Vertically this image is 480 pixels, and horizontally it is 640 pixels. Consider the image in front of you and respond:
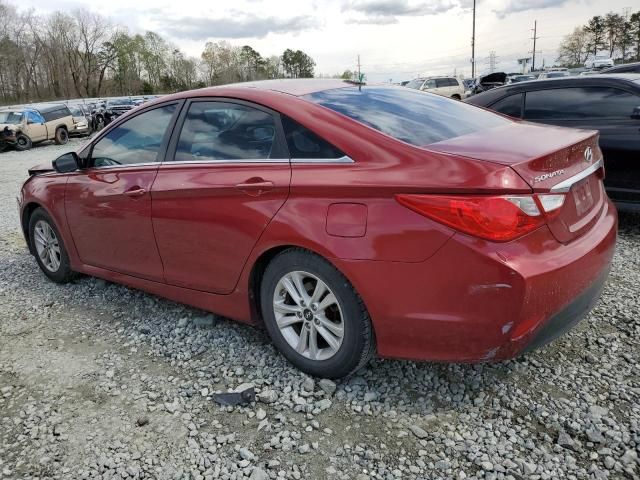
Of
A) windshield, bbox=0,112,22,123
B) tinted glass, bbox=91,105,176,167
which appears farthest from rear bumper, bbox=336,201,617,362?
windshield, bbox=0,112,22,123

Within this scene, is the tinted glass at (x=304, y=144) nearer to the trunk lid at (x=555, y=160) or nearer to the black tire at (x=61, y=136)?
the trunk lid at (x=555, y=160)

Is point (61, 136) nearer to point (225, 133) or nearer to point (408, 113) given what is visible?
point (225, 133)

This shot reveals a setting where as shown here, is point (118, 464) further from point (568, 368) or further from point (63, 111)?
point (63, 111)

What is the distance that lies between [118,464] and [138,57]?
319 ft

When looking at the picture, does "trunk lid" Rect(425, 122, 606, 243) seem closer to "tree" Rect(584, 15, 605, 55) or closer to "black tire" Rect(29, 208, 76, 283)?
"black tire" Rect(29, 208, 76, 283)

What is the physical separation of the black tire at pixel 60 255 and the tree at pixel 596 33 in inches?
3540

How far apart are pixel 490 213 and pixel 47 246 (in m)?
3.92

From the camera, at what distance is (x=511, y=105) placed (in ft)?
19.5

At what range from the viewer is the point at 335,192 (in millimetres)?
2490

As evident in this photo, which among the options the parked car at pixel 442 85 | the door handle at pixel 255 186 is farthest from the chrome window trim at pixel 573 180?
the parked car at pixel 442 85

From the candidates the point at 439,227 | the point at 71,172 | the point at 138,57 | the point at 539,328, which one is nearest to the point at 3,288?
the point at 71,172

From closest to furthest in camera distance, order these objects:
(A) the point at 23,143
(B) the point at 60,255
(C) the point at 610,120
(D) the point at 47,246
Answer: (B) the point at 60,255 < (D) the point at 47,246 < (C) the point at 610,120 < (A) the point at 23,143

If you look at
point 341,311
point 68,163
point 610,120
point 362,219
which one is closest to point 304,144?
point 362,219

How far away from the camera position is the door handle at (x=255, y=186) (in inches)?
108
